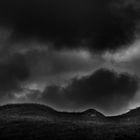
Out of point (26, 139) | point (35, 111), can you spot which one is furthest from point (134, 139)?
point (35, 111)

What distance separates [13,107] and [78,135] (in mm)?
38526

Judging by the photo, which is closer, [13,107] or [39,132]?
[39,132]

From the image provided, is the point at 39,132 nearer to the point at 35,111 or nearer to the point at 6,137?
the point at 6,137

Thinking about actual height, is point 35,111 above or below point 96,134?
above

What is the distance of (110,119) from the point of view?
271 ft

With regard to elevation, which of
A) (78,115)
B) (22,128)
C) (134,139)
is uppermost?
(78,115)

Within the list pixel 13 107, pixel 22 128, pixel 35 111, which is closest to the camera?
pixel 22 128

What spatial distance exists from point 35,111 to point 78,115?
1239 cm

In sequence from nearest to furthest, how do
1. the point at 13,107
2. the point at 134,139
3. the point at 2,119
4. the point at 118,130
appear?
1. the point at 134,139
2. the point at 118,130
3. the point at 2,119
4. the point at 13,107

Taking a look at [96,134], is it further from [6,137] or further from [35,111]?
[35,111]

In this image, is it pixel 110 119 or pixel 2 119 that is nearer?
pixel 2 119

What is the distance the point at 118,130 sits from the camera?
5697cm

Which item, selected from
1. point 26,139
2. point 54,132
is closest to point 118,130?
point 54,132

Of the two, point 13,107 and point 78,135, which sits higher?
point 13,107
